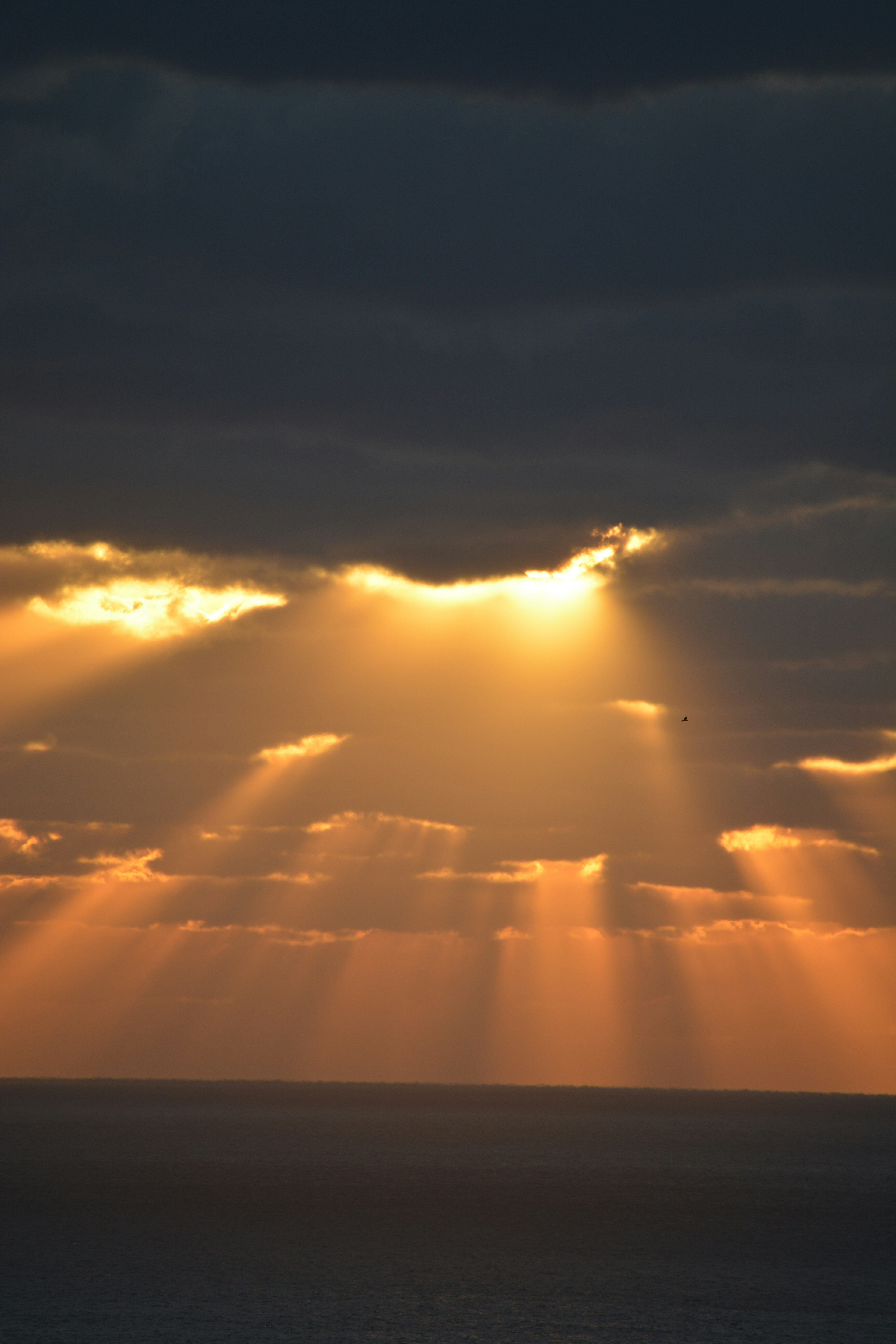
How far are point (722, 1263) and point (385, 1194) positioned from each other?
58167 mm

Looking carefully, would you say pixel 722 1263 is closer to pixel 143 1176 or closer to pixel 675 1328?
pixel 675 1328

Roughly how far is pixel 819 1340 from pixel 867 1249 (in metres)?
47.3

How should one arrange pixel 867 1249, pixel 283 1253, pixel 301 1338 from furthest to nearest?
1. pixel 867 1249
2. pixel 283 1253
3. pixel 301 1338

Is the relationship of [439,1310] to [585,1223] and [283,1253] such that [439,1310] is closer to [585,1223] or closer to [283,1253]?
[283,1253]

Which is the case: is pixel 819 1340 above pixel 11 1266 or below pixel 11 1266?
below

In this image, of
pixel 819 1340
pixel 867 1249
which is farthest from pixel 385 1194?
pixel 819 1340

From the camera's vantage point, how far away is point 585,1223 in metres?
136

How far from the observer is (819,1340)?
81938 mm

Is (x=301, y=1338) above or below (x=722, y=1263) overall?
below

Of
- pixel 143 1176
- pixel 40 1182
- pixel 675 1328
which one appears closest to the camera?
pixel 675 1328

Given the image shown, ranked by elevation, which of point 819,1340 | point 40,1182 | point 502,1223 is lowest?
Result: point 819,1340

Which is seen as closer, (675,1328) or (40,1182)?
(675,1328)

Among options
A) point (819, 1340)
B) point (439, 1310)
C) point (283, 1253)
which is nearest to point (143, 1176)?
point (283, 1253)

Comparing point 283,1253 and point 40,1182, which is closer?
point 283,1253
